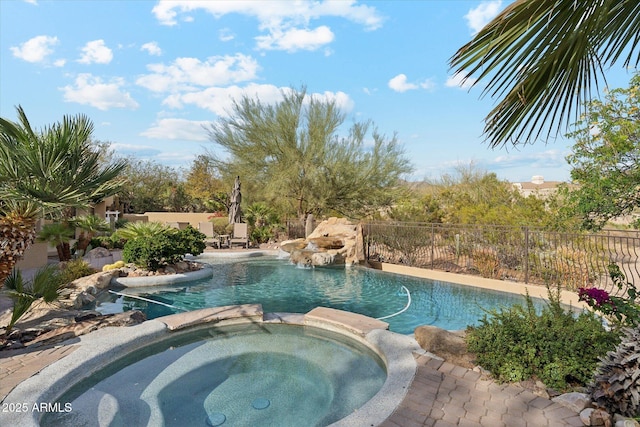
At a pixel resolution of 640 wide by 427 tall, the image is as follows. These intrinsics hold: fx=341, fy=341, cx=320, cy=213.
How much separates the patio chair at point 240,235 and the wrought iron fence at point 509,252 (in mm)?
6203

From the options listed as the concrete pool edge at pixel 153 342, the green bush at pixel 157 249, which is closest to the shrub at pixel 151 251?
the green bush at pixel 157 249

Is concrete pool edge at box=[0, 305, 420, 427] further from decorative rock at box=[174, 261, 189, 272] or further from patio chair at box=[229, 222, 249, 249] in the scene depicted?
patio chair at box=[229, 222, 249, 249]

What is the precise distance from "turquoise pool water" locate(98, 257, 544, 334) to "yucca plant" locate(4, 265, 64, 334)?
1960 mm

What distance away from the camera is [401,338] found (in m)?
4.22

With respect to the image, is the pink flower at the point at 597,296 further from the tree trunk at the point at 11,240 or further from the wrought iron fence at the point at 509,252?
the tree trunk at the point at 11,240

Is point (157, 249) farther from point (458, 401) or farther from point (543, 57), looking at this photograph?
point (543, 57)

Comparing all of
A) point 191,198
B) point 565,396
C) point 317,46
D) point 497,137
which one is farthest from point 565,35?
point 191,198

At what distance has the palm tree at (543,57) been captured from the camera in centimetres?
138

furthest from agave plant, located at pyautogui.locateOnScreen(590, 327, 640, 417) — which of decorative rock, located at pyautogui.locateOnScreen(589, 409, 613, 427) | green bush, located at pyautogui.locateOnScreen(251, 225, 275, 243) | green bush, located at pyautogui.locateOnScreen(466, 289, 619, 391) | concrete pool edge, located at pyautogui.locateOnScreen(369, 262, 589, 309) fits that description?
green bush, located at pyautogui.locateOnScreen(251, 225, 275, 243)

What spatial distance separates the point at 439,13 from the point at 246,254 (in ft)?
36.1

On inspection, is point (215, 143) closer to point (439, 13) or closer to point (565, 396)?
point (439, 13)

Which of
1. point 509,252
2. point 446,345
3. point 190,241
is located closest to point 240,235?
point 190,241

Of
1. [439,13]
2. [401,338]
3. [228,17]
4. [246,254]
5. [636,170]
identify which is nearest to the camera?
[439,13]

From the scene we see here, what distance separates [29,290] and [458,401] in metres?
5.05
